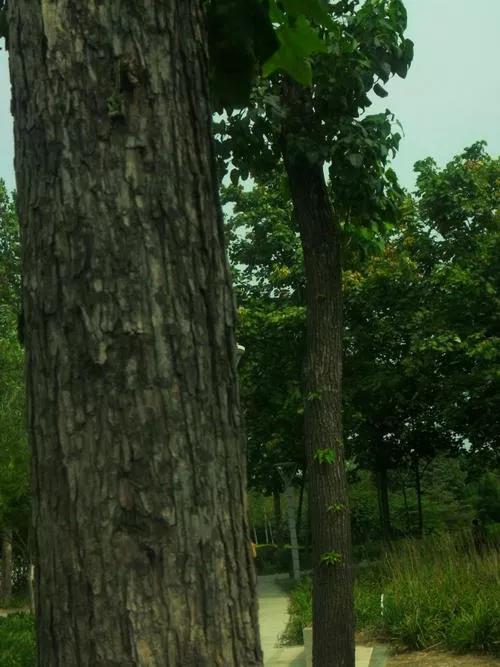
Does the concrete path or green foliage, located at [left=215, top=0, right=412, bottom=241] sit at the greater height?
green foliage, located at [left=215, top=0, right=412, bottom=241]

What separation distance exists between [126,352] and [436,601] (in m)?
11.9

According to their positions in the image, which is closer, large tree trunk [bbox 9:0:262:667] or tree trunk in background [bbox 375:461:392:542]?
large tree trunk [bbox 9:0:262:667]

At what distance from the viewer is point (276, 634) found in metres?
16.0

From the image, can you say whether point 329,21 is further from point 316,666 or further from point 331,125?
point 316,666

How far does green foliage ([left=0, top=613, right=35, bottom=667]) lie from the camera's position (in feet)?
31.0

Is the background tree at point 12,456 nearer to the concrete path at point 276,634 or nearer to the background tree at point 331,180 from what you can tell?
the concrete path at point 276,634

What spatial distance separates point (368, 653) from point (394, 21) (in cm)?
730

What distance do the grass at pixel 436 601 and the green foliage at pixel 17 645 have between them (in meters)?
4.55

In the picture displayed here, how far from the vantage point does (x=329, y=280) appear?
9070 mm

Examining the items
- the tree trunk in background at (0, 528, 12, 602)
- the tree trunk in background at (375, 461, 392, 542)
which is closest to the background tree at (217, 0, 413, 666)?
the tree trunk in background at (375, 461, 392, 542)

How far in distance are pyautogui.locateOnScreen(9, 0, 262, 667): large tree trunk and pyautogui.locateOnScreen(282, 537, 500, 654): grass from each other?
417 inches

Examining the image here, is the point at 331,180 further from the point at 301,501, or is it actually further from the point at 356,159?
the point at 301,501

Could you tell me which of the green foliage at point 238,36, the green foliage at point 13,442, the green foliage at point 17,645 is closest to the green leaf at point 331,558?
the green foliage at point 17,645

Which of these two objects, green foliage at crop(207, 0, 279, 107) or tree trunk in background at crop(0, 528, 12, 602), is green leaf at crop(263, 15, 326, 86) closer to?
green foliage at crop(207, 0, 279, 107)
